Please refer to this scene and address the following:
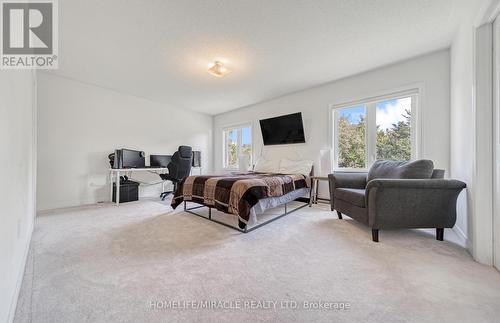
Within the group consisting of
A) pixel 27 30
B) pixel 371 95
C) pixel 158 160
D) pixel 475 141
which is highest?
pixel 27 30

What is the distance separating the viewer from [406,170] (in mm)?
2250

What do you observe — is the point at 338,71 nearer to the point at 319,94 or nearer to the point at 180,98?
the point at 319,94

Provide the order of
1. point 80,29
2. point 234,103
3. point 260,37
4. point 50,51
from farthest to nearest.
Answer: point 234,103 < point 50,51 < point 260,37 < point 80,29

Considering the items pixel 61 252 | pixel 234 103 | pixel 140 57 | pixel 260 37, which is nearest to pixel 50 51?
pixel 140 57

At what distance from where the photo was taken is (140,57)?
2.83 metres

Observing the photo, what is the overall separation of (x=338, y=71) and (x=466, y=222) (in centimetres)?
269

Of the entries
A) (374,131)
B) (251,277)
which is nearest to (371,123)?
(374,131)

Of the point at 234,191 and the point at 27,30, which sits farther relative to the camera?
the point at 234,191

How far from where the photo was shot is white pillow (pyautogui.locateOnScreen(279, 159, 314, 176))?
12.5 ft

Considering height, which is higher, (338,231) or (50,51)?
(50,51)

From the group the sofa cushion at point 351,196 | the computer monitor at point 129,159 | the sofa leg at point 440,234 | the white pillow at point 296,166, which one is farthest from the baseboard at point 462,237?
the computer monitor at point 129,159

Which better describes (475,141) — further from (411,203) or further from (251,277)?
(251,277)

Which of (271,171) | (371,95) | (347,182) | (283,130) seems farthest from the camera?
(283,130)

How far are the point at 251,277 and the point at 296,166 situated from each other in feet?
9.35
